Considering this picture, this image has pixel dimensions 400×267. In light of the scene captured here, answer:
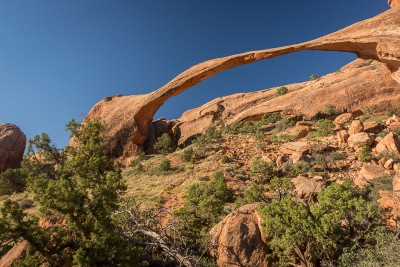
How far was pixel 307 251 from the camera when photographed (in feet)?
21.6

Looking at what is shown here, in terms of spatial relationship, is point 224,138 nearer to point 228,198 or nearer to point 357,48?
point 228,198

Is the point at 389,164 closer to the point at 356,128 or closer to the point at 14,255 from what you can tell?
the point at 356,128

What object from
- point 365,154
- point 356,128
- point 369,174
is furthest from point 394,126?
point 369,174

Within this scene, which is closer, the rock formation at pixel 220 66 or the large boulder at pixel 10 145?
the rock formation at pixel 220 66

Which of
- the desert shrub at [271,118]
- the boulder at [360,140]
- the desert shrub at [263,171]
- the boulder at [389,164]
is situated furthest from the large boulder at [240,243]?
the desert shrub at [271,118]

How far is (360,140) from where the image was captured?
597 inches

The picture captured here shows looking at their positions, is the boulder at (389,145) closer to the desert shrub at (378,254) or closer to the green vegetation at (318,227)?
the green vegetation at (318,227)

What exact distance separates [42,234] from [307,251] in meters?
6.62

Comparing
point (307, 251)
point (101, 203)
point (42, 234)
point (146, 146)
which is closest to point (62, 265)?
point (42, 234)

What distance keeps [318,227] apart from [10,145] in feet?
102

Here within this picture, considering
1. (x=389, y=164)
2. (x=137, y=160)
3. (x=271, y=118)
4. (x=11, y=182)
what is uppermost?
(x=11, y=182)

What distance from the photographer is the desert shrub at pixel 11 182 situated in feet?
65.9

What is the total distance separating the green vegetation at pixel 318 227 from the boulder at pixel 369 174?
15.5 feet

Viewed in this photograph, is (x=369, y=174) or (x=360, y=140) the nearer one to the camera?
(x=369, y=174)
